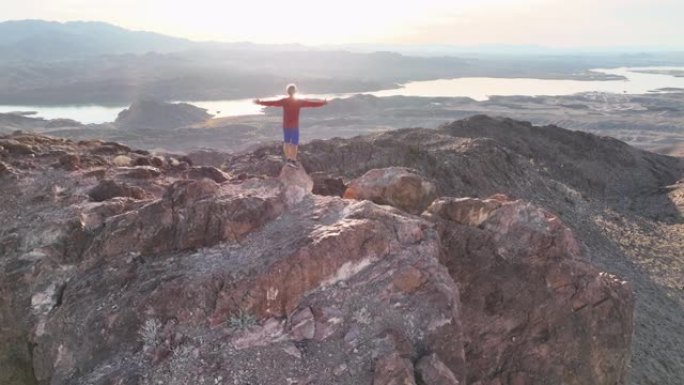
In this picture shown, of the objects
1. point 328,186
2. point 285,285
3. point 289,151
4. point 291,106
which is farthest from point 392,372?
point 328,186

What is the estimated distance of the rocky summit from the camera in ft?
28.6

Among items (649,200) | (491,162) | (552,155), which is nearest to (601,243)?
(491,162)

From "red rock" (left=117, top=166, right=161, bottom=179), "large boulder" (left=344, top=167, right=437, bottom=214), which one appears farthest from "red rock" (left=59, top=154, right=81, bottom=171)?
"large boulder" (left=344, top=167, right=437, bottom=214)

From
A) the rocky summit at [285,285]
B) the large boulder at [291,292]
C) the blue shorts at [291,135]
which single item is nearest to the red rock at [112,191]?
the rocky summit at [285,285]

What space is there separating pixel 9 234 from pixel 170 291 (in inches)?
193

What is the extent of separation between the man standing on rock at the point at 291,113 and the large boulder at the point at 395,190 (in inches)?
66.8

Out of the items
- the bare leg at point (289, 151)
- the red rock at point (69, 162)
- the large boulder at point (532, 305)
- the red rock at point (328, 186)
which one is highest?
the bare leg at point (289, 151)

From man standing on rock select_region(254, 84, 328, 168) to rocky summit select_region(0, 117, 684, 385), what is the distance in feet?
5.01

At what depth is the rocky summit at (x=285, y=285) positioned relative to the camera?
8711 millimetres

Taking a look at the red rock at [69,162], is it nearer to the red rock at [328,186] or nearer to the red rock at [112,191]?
the red rock at [112,191]

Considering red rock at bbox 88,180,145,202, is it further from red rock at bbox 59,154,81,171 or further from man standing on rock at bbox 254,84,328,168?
man standing on rock at bbox 254,84,328,168

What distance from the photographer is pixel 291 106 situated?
13.6 meters

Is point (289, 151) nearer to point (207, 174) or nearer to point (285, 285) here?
point (207, 174)

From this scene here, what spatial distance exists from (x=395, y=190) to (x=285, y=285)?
558cm
